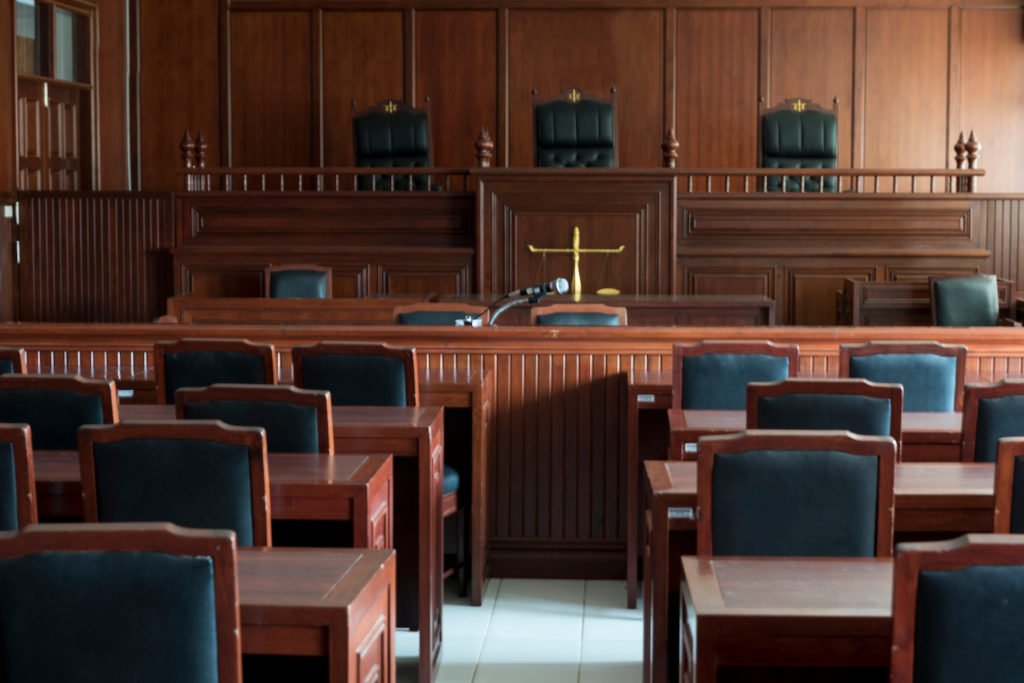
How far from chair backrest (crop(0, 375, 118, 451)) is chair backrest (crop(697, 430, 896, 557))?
4.71 ft

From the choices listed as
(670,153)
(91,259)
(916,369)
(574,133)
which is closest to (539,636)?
(916,369)

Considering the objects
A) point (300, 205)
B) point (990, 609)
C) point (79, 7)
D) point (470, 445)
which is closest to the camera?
point (990, 609)

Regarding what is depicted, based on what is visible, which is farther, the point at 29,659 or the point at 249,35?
the point at 249,35

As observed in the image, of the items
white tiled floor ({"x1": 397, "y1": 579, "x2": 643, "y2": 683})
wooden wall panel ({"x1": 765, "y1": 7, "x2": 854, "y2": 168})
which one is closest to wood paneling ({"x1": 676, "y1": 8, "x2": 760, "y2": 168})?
wooden wall panel ({"x1": 765, "y1": 7, "x2": 854, "y2": 168})

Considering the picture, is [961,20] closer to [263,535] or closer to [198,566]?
[263,535]

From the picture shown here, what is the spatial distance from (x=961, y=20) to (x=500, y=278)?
426 centimetres

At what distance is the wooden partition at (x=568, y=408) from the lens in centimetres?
454

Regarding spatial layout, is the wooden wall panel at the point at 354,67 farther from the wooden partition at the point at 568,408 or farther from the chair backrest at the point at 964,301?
the wooden partition at the point at 568,408

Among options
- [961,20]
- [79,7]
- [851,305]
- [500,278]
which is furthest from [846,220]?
[79,7]

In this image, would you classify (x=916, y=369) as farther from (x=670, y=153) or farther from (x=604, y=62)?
(x=604, y=62)

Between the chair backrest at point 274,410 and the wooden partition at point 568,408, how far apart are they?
5.01 ft

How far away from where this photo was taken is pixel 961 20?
391 inches

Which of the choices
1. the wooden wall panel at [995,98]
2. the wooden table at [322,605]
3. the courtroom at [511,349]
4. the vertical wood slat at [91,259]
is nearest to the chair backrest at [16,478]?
the courtroom at [511,349]

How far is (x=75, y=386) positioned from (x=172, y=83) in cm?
752
